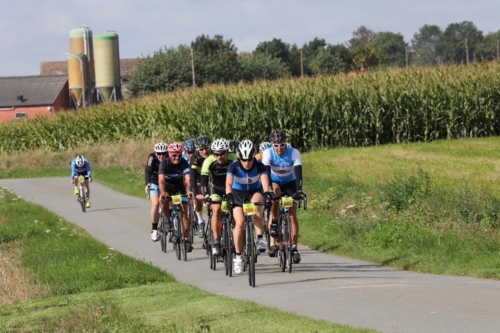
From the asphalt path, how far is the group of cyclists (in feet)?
1.72

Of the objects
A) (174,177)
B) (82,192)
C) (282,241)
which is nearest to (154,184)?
(174,177)

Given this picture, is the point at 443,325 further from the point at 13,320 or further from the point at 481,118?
the point at 481,118

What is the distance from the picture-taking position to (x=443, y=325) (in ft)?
32.8

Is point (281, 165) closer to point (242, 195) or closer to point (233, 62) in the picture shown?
point (242, 195)

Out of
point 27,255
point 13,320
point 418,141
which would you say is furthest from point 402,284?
point 418,141

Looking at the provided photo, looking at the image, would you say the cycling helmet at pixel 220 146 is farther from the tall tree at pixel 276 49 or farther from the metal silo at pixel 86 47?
the tall tree at pixel 276 49

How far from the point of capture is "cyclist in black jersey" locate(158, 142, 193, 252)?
18375mm

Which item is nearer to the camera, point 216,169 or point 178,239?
point 216,169

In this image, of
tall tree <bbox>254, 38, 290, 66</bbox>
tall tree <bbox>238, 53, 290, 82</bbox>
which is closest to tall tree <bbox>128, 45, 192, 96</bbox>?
tall tree <bbox>238, 53, 290, 82</bbox>

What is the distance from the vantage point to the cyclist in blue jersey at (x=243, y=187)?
14477 millimetres

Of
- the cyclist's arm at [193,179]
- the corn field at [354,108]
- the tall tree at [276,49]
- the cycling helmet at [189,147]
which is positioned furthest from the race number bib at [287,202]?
the tall tree at [276,49]

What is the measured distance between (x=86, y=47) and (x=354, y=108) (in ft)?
182

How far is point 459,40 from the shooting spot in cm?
16462

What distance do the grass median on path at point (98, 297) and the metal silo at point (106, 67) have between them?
219ft
